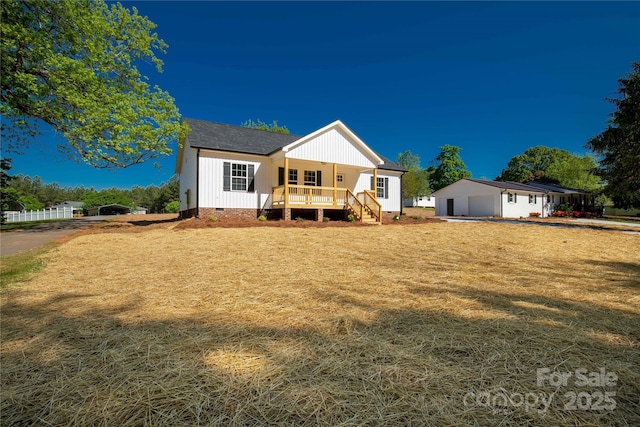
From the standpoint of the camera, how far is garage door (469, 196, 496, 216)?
30.2 m

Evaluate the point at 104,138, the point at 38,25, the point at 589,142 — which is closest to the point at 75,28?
the point at 38,25

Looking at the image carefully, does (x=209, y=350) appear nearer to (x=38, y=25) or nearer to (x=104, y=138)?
(x=104, y=138)

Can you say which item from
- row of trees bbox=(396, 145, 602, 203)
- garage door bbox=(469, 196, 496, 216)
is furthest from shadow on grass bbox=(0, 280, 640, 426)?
row of trees bbox=(396, 145, 602, 203)

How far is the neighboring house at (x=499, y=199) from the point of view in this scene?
29578 millimetres

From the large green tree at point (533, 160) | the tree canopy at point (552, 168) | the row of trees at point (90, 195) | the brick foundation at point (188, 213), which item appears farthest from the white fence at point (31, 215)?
the large green tree at point (533, 160)

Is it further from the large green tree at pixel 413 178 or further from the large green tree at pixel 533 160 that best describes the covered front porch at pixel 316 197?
the large green tree at pixel 533 160

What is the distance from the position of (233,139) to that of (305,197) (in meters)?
6.14

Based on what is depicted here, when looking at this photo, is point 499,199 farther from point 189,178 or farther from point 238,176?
point 189,178

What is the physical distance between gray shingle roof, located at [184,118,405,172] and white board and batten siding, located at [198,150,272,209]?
0.45 meters

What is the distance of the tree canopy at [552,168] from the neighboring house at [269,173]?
39.4m

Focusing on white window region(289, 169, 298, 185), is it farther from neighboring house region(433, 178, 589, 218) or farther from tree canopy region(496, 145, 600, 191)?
tree canopy region(496, 145, 600, 191)

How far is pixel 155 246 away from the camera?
27.2 feet

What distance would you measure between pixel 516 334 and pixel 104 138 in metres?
16.1

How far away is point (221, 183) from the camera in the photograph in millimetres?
16281
